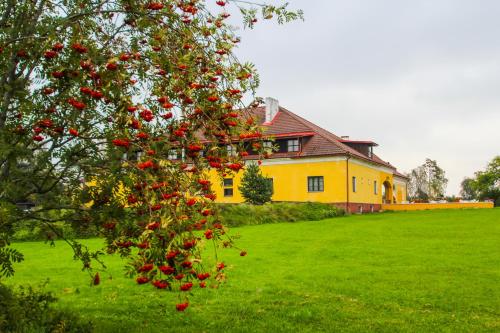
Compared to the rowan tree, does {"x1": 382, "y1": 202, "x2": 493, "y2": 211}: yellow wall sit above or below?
below

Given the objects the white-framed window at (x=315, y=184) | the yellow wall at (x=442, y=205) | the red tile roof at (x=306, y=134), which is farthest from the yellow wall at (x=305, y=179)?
the yellow wall at (x=442, y=205)

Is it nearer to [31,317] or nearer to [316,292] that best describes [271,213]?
[316,292]

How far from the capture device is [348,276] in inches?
453

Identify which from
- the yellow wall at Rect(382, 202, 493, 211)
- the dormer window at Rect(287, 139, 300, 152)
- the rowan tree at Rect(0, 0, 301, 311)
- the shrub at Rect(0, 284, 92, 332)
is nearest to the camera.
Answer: the rowan tree at Rect(0, 0, 301, 311)

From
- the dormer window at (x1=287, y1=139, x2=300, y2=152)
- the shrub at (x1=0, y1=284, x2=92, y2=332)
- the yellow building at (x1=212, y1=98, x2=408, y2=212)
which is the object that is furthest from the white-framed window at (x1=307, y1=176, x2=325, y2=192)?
the shrub at (x1=0, y1=284, x2=92, y2=332)

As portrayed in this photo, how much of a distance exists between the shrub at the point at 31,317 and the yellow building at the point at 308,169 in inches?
1182

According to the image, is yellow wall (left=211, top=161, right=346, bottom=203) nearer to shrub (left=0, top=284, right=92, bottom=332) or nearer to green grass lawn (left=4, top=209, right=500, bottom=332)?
green grass lawn (left=4, top=209, right=500, bottom=332)

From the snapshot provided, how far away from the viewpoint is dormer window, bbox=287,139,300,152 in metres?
39.8

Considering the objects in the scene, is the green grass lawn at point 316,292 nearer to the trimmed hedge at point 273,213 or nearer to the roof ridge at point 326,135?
the trimmed hedge at point 273,213

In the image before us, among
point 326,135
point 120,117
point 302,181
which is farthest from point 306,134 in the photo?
point 120,117

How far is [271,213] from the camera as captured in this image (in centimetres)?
2969

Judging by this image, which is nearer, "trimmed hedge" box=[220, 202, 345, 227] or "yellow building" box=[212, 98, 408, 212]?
"trimmed hedge" box=[220, 202, 345, 227]

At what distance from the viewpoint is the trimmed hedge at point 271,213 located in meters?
27.4

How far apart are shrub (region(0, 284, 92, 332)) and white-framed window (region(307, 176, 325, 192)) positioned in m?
32.8
